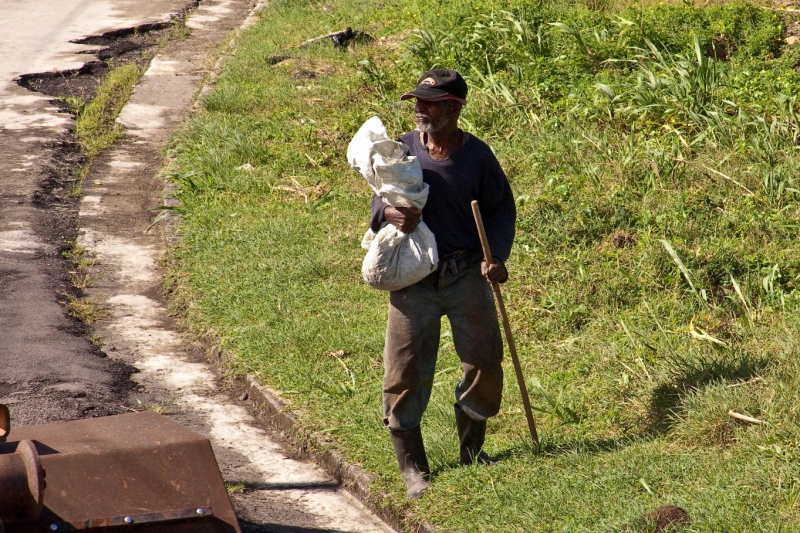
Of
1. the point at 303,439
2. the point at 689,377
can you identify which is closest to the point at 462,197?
the point at 689,377

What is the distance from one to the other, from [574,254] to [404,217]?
2730 millimetres

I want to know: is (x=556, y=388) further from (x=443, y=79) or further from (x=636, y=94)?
(x=636, y=94)

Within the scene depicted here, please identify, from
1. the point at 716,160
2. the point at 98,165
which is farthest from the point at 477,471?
the point at 98,165

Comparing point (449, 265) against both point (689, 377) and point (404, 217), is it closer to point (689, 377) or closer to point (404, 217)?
point (404, 217)

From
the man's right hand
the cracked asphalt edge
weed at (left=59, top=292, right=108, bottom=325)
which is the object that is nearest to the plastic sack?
the man's right hand

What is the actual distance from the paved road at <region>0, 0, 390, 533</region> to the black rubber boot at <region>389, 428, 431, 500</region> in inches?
10.6

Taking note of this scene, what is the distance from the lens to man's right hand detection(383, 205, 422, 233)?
447 cm

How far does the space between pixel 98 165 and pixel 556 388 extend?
6357mm

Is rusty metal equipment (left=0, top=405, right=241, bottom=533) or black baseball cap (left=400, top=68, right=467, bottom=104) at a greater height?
black baseball cap (left=400, top=68, right=467, bottom=104)

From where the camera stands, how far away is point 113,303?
24.4 feet

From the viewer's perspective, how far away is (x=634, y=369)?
18.3 ft

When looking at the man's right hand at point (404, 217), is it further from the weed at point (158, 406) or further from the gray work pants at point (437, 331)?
the weed at point (158, 406)

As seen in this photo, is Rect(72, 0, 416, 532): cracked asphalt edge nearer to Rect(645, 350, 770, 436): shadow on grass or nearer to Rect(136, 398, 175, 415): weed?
Rect(136, 398, 175, 415): weed

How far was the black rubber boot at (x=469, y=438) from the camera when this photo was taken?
484 centimetres
